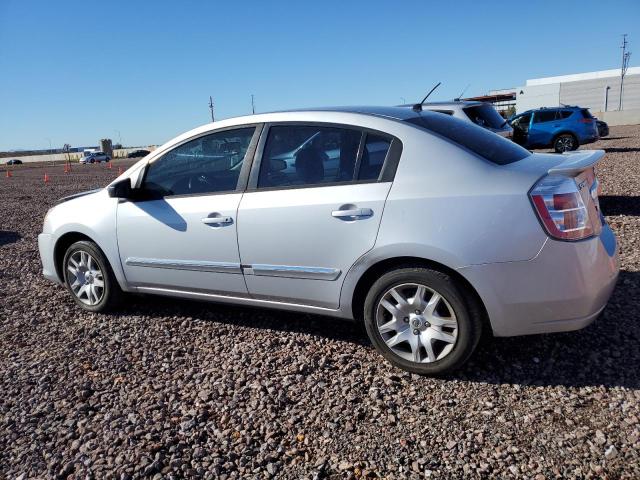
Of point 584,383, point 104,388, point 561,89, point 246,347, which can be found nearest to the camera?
point 584,383

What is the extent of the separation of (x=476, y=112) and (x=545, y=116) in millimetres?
9628

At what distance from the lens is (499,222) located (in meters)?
2.79

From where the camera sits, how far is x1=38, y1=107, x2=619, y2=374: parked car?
2811 millimetres

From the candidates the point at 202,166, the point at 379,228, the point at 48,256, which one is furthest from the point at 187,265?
the point at 48,256

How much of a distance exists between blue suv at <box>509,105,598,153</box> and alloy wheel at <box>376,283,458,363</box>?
15.8 m

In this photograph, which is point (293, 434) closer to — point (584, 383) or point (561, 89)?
point (584, 383)

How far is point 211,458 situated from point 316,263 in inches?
53.1

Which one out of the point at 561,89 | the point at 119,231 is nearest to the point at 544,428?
the point at 119,231

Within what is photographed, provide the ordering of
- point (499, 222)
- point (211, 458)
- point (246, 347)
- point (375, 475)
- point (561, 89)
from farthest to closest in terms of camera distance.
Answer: point (561, 89) < point (246, 347) < point (499, 222) < point (211, 458) < point (375, 475)

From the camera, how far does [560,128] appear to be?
17.4 meters

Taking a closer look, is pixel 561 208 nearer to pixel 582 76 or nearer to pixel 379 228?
pixel 379 228

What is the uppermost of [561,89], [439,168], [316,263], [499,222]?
[561,89]

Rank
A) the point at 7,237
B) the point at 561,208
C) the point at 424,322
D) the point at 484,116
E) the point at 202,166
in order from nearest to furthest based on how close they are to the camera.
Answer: the point at 561,208 < the point at 424,322 < the point at 202,166 < the point at 7,237 < the point at 484,116

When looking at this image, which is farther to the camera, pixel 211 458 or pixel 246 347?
pixel 246 347
